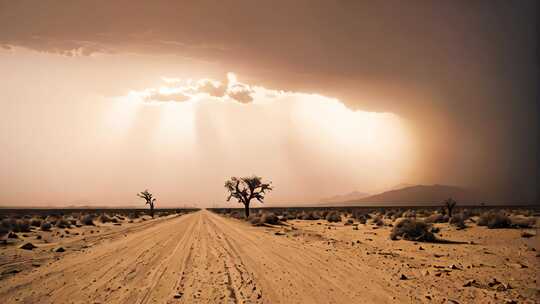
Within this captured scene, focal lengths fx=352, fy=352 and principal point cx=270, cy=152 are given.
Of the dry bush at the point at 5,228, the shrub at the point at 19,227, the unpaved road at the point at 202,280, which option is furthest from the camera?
the shrub at the point at 19,227

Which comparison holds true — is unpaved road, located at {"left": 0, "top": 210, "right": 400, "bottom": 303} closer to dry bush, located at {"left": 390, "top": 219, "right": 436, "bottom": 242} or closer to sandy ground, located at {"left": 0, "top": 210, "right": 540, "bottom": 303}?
sandy ground, located at {"left": 0, "top": 210, "right": 540, "bottom": 303}

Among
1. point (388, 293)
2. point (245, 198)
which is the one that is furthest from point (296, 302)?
point (245, 198)

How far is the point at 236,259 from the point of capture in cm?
1432

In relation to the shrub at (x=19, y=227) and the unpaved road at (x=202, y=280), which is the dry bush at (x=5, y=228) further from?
the unpaved road at (x=202, y=280)

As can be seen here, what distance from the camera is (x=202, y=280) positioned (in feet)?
34.1

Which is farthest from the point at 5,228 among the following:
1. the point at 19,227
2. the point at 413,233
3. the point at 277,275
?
the point at 413,233

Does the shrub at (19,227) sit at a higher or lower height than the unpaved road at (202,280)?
higher

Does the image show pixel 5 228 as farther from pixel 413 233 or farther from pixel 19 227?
pixel 413 233

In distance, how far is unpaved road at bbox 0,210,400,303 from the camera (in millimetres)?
8516

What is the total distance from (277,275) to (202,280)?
7.60ft

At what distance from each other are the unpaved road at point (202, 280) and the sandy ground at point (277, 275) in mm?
25

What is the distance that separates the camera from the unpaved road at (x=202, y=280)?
852cm

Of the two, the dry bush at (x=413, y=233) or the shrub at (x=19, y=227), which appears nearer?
the dry bush at (x=413, y=233)

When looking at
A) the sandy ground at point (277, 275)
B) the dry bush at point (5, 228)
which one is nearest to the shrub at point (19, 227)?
the dry bush at point (5, 228)
